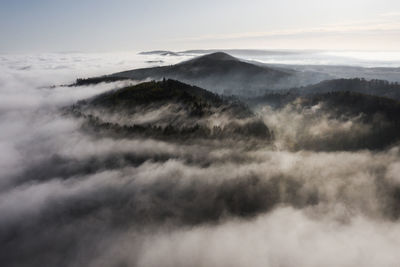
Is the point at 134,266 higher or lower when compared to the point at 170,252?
lower

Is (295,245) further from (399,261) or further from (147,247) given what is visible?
(147,247)

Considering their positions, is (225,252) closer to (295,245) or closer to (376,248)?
(295,245)

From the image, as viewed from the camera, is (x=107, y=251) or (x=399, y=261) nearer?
(x=399, y=261)

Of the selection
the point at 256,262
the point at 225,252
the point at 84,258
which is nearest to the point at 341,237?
the point at 256,262

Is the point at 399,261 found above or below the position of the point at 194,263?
above

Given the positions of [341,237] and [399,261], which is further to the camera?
[341,237]

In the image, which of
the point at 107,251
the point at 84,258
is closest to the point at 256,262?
the point at 107,251

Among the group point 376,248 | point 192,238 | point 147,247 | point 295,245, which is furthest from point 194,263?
point 376,248
